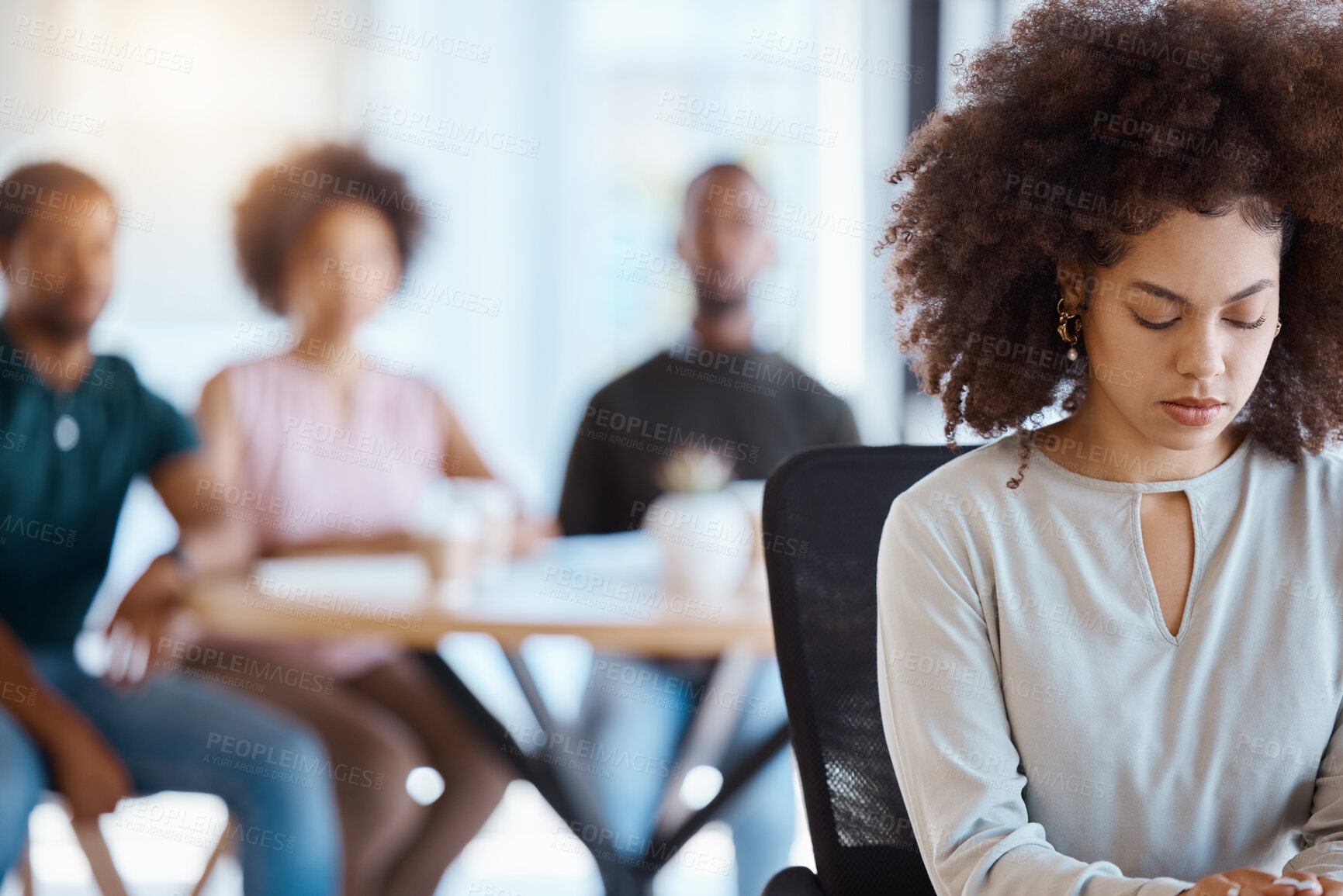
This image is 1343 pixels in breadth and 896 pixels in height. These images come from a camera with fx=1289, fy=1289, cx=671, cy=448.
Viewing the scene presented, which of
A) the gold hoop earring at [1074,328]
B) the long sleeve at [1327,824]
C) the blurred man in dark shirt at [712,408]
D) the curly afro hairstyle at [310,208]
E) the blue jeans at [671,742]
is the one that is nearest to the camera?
the long sleeve at [1327,824]

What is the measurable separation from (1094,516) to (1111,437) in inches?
3.1

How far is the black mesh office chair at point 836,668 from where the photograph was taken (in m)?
1.17

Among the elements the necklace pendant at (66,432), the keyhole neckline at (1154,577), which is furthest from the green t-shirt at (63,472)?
the keyhole neckline at (1154,577)

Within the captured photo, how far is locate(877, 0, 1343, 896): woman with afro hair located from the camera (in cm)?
103

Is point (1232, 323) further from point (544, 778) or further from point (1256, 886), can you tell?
point (544, 778)

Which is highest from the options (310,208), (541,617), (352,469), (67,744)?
(310,208)

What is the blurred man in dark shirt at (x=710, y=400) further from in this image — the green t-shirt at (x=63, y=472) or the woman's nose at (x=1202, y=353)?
the woman's nose at (x=1202, y=353)

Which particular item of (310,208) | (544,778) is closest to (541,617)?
(544,778)

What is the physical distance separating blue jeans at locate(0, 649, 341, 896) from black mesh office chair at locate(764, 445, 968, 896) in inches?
50.3

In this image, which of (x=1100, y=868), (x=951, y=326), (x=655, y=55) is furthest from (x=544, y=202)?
(x=1100, y=868)

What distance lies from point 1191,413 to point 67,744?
180cm

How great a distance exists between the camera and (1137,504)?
1.11 meters

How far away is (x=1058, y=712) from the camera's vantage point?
→ 1048 mm

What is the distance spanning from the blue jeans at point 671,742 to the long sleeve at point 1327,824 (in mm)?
1294
